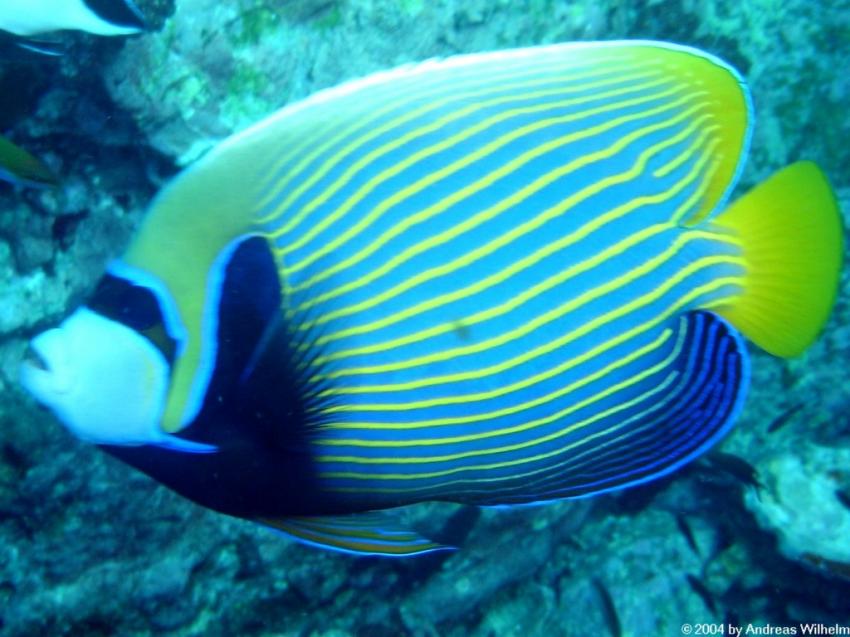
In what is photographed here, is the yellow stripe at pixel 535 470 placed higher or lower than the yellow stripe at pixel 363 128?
lower

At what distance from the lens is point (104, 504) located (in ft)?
8.25

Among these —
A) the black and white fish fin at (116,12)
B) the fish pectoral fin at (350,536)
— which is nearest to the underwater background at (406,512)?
the black and white fish fin at (116,12)


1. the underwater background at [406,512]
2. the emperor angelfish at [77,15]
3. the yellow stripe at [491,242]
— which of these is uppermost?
the emperor angelfish at [77,15]

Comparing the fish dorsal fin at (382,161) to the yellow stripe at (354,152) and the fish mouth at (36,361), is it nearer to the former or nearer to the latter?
the yellow stripe at (354,152)

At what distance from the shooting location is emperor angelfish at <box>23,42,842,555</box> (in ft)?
3.28

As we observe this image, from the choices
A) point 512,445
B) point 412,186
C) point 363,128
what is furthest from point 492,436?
point 363,128

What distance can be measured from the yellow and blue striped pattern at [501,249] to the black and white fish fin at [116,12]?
150cm

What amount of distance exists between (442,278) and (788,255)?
633mm

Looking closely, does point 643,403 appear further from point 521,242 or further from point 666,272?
point 521,242

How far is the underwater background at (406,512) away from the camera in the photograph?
97.0 inches

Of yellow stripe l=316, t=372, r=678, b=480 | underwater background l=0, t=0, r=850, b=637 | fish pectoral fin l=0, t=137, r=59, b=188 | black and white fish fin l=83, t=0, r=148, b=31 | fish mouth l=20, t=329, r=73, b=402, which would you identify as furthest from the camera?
underwater background l=0, t=0, r=850, b=637

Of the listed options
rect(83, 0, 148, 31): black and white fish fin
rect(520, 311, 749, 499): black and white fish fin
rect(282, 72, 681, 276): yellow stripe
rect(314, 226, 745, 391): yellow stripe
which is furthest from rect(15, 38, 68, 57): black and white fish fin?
rect(520, 311, 749, 499): black and white fish fin

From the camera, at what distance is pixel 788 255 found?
1089mm

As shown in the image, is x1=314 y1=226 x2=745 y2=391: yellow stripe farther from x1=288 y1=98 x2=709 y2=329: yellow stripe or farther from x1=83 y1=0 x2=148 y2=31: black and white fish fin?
x1=83 y1=0 x2=148 y2=31: black and white fish fin
